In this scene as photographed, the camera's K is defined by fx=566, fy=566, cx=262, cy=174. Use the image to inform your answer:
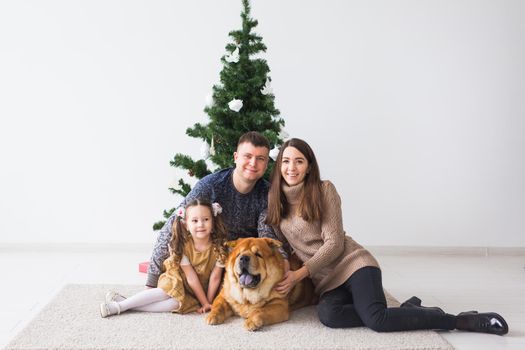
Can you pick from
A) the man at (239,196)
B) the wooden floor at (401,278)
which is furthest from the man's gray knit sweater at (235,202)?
the wooden floor at (401,278)

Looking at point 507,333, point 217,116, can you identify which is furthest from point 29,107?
point 507,333

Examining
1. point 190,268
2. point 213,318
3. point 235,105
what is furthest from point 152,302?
point 235,105

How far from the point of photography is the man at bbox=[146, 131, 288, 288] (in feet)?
9.08

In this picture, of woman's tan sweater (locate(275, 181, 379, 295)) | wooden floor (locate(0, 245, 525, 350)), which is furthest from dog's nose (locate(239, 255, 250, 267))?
wooden floor (locate(0, 245, 525, 350))

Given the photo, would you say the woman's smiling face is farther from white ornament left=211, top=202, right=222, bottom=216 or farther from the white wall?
the white wall

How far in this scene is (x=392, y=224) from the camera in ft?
14.4

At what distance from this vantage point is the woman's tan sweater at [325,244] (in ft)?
8.53

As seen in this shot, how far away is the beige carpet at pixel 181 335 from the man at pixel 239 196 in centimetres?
35

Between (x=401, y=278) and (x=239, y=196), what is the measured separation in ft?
4.51

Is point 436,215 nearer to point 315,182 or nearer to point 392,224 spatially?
point 392,224

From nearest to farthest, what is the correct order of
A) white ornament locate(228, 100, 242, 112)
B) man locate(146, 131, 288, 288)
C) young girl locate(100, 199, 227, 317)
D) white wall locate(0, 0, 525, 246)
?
young girl locate(100, 199, 227, 317), man locate(146, 131, 288, 288), white ornament locate(228, 100, 242, 112), white wall locate(0, 0, 525, 246)

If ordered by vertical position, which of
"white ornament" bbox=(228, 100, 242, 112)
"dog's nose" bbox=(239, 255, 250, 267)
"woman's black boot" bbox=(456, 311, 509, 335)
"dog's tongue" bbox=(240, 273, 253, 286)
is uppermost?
"white ornament" bbox=(228, 100, 242, 112)

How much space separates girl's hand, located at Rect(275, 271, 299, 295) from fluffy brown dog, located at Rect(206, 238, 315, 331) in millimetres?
21

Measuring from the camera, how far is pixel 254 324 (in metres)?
2.40
